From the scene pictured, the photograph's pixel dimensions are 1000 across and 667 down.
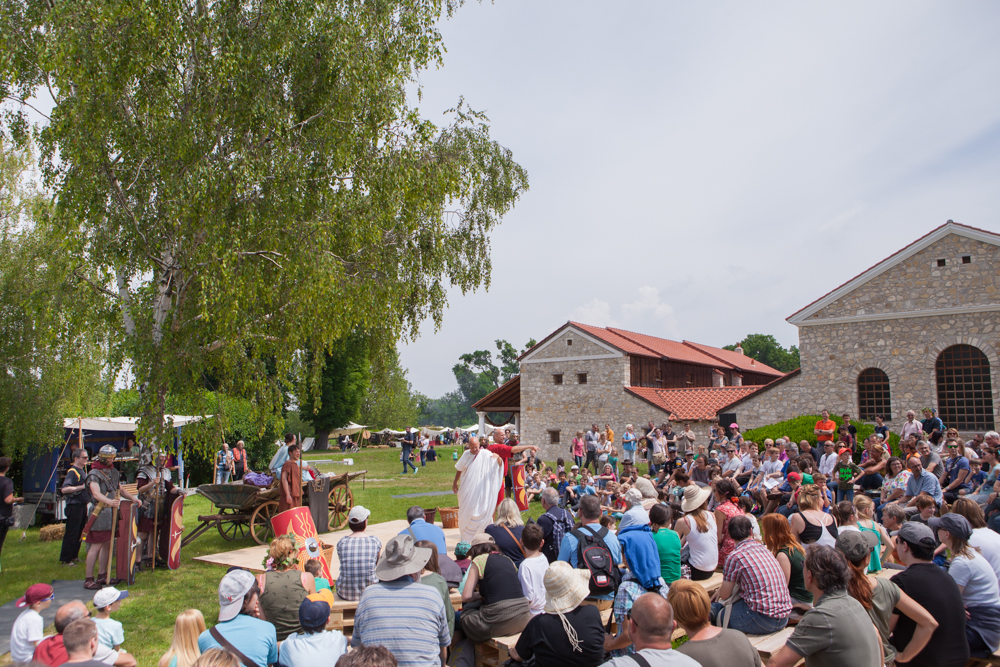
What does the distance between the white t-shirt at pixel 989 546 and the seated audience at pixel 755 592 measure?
1481 mm

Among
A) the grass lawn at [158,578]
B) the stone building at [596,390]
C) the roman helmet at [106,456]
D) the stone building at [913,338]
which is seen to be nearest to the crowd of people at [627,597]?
the grass lawn at [158,578]

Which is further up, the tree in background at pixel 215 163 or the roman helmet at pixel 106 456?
the tree in background at pixel 215 163

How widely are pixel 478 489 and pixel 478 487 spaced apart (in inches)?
1.2

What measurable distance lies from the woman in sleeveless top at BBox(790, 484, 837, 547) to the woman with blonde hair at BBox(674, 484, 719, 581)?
929 mm

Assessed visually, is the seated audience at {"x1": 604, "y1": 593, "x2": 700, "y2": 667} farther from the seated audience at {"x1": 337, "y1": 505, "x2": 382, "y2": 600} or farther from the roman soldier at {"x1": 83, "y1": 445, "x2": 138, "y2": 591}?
the roman soldier at {"x1": 83, "y1": 445, "x2": 138, "y2": 591}

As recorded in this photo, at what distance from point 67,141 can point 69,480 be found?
474 centimetres

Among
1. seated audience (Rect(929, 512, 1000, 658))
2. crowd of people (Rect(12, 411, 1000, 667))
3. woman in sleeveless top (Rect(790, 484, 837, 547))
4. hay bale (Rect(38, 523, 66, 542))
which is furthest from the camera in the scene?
hay bale (Rect(38, 523, 66, 542))

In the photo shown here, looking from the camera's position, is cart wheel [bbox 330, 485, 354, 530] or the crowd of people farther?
cart wheel [bbox 330, 485, 354, 530]

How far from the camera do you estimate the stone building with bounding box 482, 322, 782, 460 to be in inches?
1017

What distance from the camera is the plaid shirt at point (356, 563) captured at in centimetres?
576

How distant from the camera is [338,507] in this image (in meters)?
12.5

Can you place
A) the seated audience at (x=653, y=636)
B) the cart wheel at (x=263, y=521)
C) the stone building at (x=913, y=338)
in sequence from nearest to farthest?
the seated audience at (x=653, y=636) → the cart wheel at (x=263, y=521) → the stone building at (x=913, y=338)

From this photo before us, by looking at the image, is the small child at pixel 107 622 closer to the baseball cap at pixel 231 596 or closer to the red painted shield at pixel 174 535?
the baseball cap at pixel 231 596

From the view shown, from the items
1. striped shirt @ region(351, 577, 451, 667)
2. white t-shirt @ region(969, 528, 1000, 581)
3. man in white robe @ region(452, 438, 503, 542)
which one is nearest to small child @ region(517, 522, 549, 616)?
striped shirt @ region(351, 577, 451, 667)
